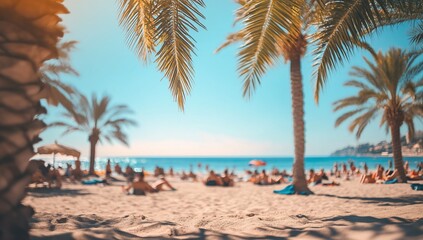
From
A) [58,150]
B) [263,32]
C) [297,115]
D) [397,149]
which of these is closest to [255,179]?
[397,149]

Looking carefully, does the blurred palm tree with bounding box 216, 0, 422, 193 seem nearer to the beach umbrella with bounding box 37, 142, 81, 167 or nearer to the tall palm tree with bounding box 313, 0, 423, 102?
the tall palm tree with bounding box 313, 0, 423, 102

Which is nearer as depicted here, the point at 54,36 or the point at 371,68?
the point at 54,36

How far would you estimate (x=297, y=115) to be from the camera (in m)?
10.5

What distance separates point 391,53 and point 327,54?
1217cm

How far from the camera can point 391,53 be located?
14539mm

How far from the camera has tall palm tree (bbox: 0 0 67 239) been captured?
220 centimetres

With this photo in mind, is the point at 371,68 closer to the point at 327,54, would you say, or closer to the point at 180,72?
the point at 327,54

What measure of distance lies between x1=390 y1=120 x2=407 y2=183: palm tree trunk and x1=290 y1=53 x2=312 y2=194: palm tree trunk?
712 centimetres

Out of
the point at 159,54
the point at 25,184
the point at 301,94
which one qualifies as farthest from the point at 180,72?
the point at 301,94

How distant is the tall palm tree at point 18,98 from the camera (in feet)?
7.22

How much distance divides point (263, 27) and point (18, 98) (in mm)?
3930

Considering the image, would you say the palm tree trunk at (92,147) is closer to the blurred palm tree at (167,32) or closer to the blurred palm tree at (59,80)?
the blurred palm tree at (59,80)

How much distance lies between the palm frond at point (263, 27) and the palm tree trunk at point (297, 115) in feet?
16.6

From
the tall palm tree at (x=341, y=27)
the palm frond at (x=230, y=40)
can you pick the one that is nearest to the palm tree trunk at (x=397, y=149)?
the palm frond at (x=230, y=40)
